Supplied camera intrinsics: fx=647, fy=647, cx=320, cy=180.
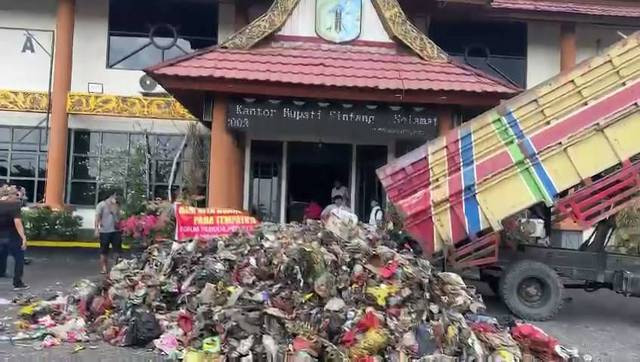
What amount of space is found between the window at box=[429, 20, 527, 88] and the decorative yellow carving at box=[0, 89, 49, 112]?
33.1 ft

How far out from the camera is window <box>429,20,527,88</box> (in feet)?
56.2

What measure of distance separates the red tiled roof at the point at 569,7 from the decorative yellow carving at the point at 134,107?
838 cm

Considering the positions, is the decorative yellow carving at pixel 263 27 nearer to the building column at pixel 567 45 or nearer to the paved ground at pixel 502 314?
the paved ground at pixel 502 314

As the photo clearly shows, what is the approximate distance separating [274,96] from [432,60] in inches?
118

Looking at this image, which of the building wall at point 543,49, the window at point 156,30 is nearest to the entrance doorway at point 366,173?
the window at point 156,30

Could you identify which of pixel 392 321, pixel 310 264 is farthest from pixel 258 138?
pixel 392 321

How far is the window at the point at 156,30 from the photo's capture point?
16.5m

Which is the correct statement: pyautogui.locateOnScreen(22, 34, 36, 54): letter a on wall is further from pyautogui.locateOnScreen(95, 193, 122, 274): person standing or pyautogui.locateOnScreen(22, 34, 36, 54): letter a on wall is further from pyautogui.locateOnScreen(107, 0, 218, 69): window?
pyautogui.locateOnScreen(95, 193, 122, 274): person standing

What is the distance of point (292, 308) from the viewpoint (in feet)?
22.7

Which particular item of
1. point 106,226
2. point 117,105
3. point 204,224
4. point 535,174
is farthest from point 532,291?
point 117,105

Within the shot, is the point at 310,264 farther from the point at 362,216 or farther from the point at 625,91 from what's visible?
the point at 362,216

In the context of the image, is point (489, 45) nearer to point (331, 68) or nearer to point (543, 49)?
point (543, 49)

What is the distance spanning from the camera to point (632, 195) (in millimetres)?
9148

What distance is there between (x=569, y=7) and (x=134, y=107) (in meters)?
11.3
